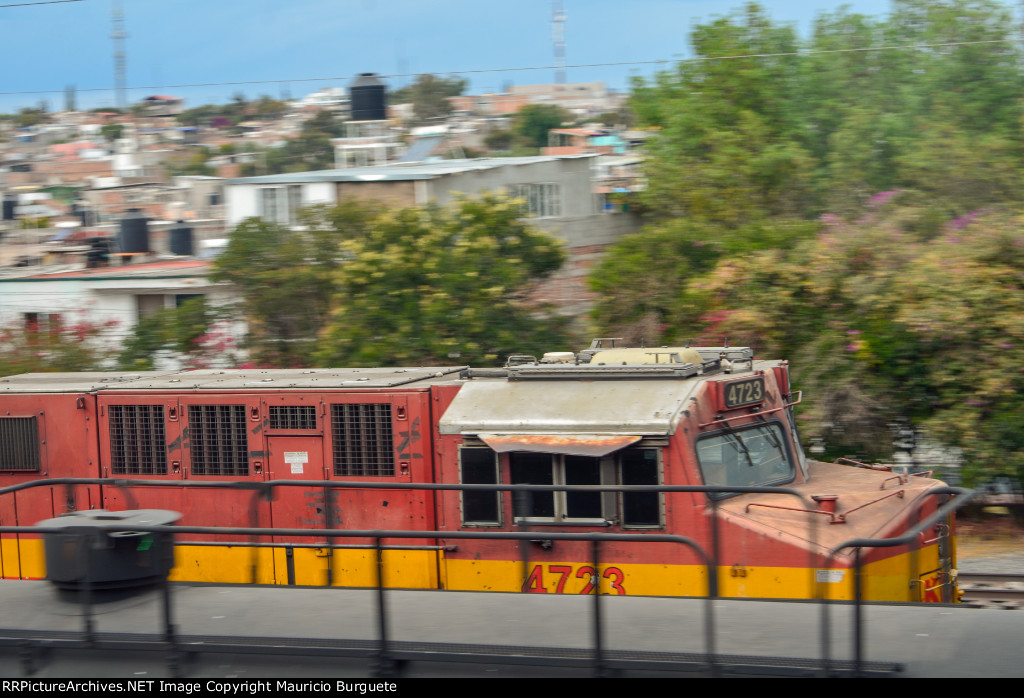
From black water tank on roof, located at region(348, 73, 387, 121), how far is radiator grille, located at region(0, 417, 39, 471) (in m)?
26.8

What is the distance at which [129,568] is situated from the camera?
5.80 meters

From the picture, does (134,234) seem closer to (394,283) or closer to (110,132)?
(394,283)

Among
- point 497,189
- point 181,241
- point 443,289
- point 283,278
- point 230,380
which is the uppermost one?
point 497,189

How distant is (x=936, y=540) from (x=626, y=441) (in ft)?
8.44

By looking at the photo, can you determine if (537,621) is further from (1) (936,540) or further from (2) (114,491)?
(2) (114,491)

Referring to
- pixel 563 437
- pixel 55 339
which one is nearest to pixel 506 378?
pixel 563 437

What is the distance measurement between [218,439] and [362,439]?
4.98ft

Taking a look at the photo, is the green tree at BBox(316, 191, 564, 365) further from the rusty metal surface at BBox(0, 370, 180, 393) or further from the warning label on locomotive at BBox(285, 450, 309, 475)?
the warning label on locomotive at BBox(285, 450, 309, 475)

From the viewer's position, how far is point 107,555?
569 cm

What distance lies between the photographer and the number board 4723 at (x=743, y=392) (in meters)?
8.48

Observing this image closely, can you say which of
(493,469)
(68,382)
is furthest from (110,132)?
(493,469)

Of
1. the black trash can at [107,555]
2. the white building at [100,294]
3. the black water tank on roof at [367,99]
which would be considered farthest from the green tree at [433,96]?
the black trash can at [107,555]

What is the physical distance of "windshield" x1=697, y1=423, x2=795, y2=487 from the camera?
26.9 ft
